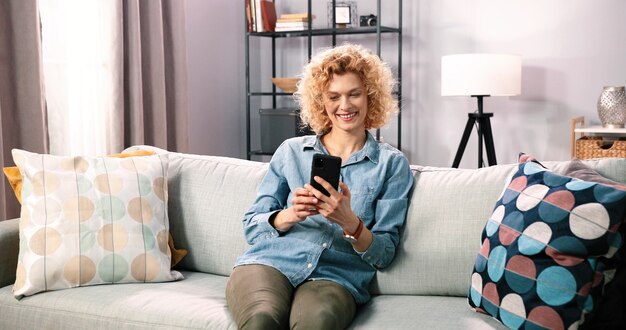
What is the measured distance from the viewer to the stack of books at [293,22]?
478cm

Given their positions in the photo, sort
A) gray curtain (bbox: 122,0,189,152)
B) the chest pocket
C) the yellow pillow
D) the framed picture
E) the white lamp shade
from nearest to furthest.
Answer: the chest pocket, the yellow pillow, gray curtain (bbox: 122,0,189,152), the white lamp shade, the framed picture

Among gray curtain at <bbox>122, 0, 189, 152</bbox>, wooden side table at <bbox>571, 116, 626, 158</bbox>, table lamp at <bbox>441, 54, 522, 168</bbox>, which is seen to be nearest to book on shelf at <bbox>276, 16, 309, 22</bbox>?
gray curtain at <bbox>122, 0, 189, 152</bbox>

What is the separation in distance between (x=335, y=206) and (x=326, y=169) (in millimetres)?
92

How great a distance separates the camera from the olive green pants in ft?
5.56

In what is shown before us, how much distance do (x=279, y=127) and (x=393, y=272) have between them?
9.30 ft

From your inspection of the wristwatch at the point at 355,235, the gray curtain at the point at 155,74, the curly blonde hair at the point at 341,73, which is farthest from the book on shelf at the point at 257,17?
the wristwatch at the point at 355,235

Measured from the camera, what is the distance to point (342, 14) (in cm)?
476

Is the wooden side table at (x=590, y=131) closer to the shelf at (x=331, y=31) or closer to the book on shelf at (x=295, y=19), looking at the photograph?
the shelf at (x=331, y=31)

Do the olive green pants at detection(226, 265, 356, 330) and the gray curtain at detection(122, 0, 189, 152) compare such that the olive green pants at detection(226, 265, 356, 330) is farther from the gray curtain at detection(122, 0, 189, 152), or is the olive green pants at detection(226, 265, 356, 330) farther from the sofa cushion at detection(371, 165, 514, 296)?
the gray curtain at detection(122, 0, 189, 152)

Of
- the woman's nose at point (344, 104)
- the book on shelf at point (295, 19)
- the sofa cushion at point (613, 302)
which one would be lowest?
the sofa cushion at point (613, 302)

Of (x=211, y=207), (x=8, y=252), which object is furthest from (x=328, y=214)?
(x=8, y=252)

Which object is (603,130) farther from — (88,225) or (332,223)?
(88,225)

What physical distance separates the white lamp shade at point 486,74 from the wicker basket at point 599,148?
0.45 meters

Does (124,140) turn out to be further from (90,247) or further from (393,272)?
(393,272)
